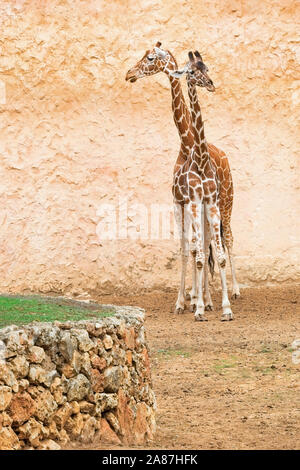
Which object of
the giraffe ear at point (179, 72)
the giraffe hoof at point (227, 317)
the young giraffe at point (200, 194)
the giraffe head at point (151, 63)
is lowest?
the giraffe hoof at point (227, 317)

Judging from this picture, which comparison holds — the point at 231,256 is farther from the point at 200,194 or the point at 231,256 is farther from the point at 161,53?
the point at 161,53

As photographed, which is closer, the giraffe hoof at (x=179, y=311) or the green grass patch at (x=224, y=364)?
the green grass patch at (x=224, y=364)

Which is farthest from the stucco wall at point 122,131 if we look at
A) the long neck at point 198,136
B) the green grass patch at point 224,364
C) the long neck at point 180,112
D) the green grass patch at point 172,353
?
the green grass patch at point 224,364

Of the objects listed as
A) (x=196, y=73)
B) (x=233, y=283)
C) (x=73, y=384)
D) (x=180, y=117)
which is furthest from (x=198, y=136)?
(x=73, y=384)

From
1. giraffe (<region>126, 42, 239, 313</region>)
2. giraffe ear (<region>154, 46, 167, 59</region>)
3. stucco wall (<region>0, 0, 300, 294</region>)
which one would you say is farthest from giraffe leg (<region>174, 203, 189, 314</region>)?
stucco wall (<region>0, 0, 300, 294</region>)

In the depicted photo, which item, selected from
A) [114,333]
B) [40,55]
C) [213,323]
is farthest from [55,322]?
[40,55]

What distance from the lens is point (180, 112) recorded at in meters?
10.8

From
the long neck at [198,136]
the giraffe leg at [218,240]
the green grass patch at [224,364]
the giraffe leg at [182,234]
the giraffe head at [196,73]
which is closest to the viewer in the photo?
the green grass patch at [224,364]

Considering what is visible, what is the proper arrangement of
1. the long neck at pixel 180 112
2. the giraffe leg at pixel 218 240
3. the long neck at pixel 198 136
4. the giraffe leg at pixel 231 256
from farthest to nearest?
the giraffe leg at pixel 231 256
the long neck at pixel 180 112
the long neck at pixel 198 136
the giraffe leg at pixel 218 240

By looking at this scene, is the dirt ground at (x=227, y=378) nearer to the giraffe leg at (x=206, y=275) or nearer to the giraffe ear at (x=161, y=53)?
the giraffe leg at (x=206, y=275)

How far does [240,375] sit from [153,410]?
2020mm

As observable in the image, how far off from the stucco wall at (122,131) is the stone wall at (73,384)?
7691 millimetres

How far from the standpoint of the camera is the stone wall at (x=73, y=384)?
437 cm

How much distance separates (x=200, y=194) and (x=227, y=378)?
3368 mm
